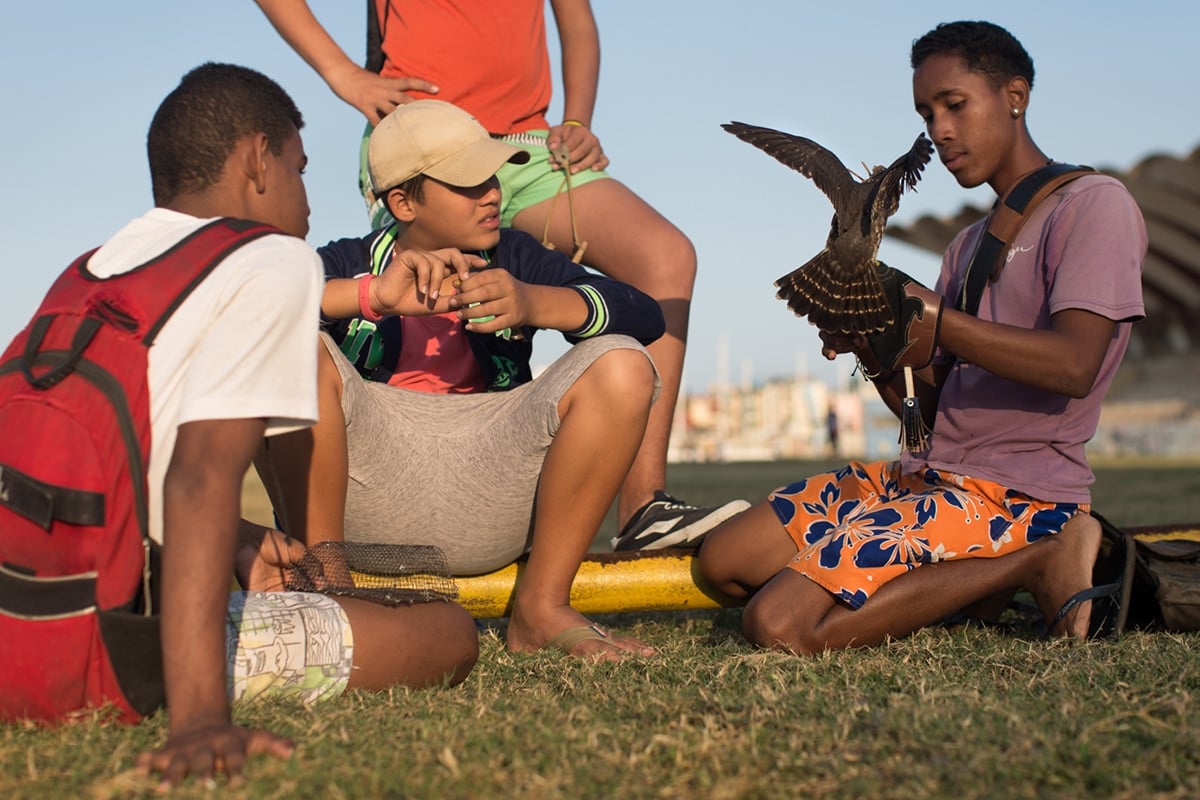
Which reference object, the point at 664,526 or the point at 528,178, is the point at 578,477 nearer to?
the point at 664,526

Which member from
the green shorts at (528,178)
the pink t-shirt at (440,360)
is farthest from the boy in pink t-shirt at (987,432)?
the green shorts at (528,178)

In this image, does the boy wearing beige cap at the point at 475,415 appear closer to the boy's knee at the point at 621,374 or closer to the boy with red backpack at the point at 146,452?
the boy's knee at the point at 621,374

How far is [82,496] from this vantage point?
2109 millimetres

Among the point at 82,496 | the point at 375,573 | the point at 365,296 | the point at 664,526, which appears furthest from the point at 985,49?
the point at 82,496

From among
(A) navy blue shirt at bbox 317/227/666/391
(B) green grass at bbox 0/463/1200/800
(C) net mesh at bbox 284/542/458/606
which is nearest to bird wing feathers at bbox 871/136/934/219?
(A) navy blue shirt at bbox 317/227/666/391

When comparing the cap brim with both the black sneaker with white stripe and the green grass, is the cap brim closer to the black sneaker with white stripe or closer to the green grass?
the black sneaker with white stripe

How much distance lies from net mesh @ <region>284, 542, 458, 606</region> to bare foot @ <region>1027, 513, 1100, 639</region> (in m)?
1.67

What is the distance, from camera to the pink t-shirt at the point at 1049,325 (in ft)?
11.2

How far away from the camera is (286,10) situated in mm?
3863

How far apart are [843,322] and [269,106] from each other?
5.59 feet

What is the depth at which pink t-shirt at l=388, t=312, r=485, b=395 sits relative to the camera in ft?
12.3

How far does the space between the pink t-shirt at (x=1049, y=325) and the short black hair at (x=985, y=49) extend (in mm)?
404

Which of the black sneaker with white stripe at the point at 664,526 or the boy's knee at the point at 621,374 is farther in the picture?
the black sneaker with white stripe at the point at 664,526

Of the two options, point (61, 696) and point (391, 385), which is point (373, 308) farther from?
point (61, 696)
